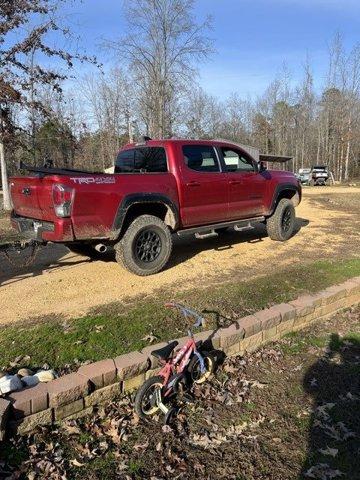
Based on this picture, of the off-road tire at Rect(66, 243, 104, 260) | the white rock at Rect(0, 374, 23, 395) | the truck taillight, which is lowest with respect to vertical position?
the white rock at Rect(0, 374, 23, 395)

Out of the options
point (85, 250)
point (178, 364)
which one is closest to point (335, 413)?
point (178, 364)

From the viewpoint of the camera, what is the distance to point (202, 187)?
23.1 ft

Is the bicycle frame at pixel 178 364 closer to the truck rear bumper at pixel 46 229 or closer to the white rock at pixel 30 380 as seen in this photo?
→ the white rock at pixel 30 380

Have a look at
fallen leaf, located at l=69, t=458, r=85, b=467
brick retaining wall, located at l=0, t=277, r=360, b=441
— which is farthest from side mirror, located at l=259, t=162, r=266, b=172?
fallen leaf, located at l=69, t=458, r=85, b=467

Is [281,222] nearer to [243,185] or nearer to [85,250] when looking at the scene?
[243,185]

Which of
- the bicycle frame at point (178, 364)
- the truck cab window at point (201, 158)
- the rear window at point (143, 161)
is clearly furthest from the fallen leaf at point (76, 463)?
the truck cab window at point (201, 158)

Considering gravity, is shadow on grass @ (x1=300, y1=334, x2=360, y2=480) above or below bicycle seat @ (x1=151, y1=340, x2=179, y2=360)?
below

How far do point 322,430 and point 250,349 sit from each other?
131cm

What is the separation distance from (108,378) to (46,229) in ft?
8.88

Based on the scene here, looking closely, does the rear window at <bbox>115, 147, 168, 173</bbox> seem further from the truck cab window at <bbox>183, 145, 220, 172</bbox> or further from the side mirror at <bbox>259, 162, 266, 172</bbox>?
the side mirror at <bbox>259, 162, 266, 172</bbox>

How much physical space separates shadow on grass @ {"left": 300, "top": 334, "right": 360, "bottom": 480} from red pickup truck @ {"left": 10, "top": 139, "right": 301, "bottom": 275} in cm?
279

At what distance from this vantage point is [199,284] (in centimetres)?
604

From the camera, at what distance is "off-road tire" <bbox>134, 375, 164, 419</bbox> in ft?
11.1

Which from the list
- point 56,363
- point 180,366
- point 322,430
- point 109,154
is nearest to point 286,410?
point 322,430
